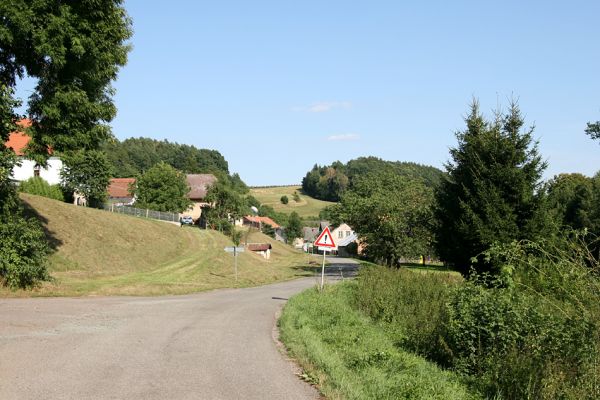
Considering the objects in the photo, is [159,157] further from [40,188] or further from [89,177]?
[40,188]

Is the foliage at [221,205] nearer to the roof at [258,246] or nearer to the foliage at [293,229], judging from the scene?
the roof at [258,246]

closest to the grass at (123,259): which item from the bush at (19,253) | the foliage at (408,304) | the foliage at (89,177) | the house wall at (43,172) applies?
the bush at (19,253)

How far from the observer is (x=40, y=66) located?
19.2 metres

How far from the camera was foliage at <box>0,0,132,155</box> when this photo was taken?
1798cm

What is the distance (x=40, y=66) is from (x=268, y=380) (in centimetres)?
1598

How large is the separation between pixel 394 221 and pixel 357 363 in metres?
35.6

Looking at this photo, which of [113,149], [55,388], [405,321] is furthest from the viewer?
[113,149]

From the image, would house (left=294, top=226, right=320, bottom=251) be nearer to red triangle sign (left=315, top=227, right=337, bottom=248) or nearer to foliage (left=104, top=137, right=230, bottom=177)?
foliage (left=104, top=137, right=230, bottom=177)

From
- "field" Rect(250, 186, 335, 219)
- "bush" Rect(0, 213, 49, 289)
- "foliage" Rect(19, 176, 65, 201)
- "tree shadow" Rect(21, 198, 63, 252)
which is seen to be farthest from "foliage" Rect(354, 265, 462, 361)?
"field" Rect(250, 186, 335, 219)

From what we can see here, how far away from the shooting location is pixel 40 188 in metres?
46.3

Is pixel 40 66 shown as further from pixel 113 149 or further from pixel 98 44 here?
pixel 113 149

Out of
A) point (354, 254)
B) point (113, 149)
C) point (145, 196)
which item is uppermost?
point (113, 149)

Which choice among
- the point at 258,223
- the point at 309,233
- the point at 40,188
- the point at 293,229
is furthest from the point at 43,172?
the point at 309,233

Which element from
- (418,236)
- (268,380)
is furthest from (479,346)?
(418,236)
